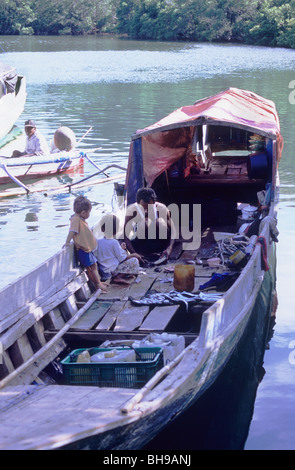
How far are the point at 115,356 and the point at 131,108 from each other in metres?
19.9

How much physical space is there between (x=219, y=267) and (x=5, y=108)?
14.0 metres

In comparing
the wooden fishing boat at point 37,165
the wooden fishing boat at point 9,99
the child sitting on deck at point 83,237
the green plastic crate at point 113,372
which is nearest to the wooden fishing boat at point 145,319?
the green plastic crate at point 113,372

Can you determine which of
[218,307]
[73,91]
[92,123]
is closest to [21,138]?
[92,123]

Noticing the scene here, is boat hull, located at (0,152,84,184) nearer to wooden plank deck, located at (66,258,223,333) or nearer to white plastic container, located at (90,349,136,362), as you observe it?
wooden plank deck, located at (66,258,223,333)

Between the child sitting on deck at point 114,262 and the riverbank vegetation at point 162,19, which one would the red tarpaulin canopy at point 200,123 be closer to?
the child sitting on deck at point 114,262

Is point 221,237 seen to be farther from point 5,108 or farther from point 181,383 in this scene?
point 5,108

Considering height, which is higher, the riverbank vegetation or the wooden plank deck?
the riverbank vegetation

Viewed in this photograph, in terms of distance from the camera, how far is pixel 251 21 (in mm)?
57312

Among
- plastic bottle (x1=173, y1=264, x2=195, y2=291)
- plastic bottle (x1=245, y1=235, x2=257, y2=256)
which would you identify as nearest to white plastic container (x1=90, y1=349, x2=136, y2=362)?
plastic bottle (x1=173, y1=264, x2=195, y2=291)

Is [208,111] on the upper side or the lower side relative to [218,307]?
upper

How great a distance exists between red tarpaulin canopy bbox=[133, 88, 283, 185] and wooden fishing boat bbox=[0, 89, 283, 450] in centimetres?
2

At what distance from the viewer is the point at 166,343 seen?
5988mm

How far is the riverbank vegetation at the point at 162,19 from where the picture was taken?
54938 millimetres

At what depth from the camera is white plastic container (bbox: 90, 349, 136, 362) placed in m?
5.75
